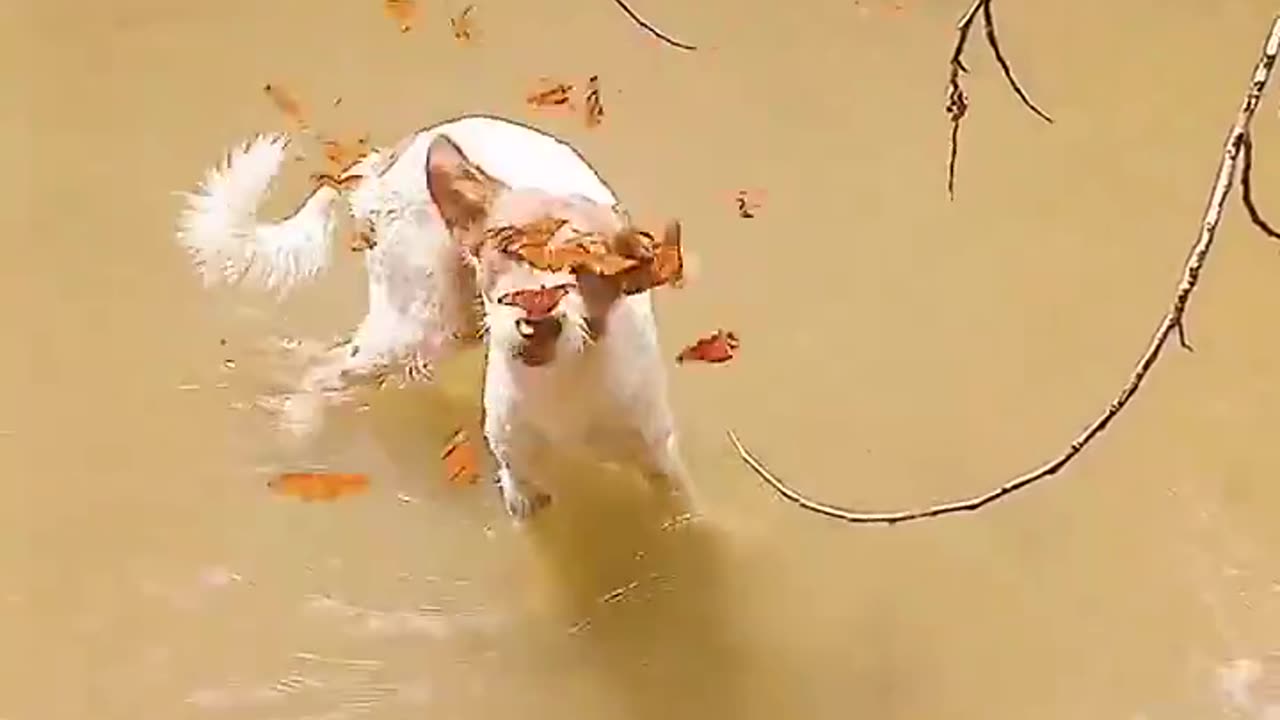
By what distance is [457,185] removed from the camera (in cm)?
101

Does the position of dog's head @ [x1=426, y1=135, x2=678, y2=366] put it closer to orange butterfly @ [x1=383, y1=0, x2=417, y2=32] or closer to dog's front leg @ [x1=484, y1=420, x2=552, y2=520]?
dog's front leg @ [x1=484, y1=420, x2=552, y2=520]

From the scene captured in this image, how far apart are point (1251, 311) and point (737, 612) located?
471 mm

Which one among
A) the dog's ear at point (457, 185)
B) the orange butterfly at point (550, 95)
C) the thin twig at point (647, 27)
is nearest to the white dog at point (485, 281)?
the dog's ear at point (457, 185)

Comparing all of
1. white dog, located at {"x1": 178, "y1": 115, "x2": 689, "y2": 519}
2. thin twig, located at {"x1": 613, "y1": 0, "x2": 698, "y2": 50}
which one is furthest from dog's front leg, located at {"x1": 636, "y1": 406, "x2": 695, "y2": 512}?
thin twig, located at {"x1": 613, "y1": 0, "x2": 698, "y2": 50}

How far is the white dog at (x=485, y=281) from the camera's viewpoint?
1.00 metres

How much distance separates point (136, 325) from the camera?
1.32m

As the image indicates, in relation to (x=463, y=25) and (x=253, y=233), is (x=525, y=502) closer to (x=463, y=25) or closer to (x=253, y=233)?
(x=253, y=233)

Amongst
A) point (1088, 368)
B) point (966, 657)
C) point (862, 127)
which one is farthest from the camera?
point (862, 127)

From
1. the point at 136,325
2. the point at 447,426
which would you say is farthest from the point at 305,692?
the point at 136,325

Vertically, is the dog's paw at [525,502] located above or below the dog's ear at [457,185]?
below

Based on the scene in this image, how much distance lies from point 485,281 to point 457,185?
61mm

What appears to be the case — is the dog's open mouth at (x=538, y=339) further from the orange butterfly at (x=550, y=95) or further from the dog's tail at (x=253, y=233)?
the orange butterfly at (x=550, y=95)

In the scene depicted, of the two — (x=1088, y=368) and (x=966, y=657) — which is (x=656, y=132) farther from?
(x=966, y=657)

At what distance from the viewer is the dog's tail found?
1279 millimetres
